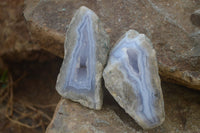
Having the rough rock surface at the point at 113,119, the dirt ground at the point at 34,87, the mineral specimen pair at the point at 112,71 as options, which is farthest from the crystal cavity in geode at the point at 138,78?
the dirt ground at the point at 34,87

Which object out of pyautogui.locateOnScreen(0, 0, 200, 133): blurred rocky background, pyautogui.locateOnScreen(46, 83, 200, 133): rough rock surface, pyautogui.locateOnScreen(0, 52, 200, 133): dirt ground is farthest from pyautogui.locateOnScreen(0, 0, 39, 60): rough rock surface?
pyautogui.locateOnScreen(46, 83, 200, 133): rough rock surface

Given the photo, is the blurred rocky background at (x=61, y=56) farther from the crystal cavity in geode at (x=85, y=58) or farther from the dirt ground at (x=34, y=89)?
the crystal cavity in geode at (x=85, y=58)

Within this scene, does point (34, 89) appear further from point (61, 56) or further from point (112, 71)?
point (112, 71)

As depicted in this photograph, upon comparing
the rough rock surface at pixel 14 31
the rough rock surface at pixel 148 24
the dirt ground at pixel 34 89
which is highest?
the rough rock surface at pixel 148 24

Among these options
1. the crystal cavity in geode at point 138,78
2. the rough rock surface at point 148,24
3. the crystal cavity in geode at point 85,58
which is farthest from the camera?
the rough rock surface at point 148,24

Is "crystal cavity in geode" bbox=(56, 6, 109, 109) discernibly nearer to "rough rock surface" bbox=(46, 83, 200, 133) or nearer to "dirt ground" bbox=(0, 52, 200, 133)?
"rough rock surface" bbox=(46, 83, 200, 133)

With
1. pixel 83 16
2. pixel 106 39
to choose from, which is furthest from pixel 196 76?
pixel 83 16
